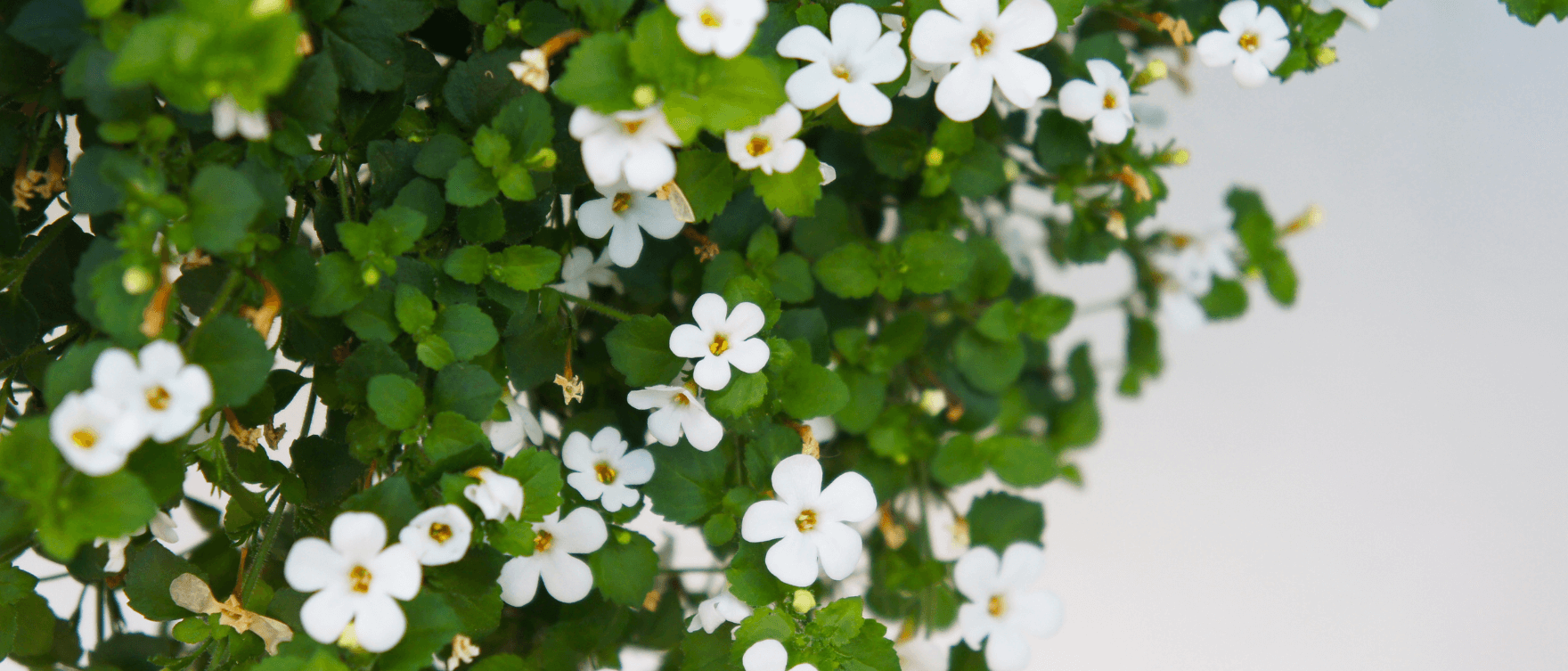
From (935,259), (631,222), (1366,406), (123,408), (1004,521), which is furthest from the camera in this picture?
(1366,406)

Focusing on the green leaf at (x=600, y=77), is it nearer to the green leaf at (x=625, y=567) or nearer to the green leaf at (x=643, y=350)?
the green leaf at (x=643, y=350)

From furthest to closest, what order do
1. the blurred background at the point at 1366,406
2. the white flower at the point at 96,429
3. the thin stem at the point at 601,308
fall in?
1. the blurred background at the point at 1366,406
2. the thin stem at the point at 601,308
3. the white flower at the point at 96,429

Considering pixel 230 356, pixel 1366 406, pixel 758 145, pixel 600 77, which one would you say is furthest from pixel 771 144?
pixel 1366 406

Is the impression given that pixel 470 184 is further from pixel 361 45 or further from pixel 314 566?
pixel 314 566

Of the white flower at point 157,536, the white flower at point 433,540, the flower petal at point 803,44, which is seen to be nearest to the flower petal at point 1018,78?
the flower petal at point 803,44

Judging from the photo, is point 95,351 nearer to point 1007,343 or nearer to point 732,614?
point 732,614

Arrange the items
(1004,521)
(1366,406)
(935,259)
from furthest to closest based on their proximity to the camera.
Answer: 1. (1366,406)
2. (1004,521)
3. (935,259)

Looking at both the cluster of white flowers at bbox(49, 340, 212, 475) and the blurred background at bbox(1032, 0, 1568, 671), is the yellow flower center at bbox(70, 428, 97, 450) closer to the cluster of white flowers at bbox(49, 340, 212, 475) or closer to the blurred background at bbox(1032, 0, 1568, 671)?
the cluster of white flowers at bbox(49, 340, 212, 475)

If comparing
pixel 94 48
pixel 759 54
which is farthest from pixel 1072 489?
pixel 94 48

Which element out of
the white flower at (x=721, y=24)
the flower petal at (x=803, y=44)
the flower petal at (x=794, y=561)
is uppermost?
the white flower at (x=721, y=24)
